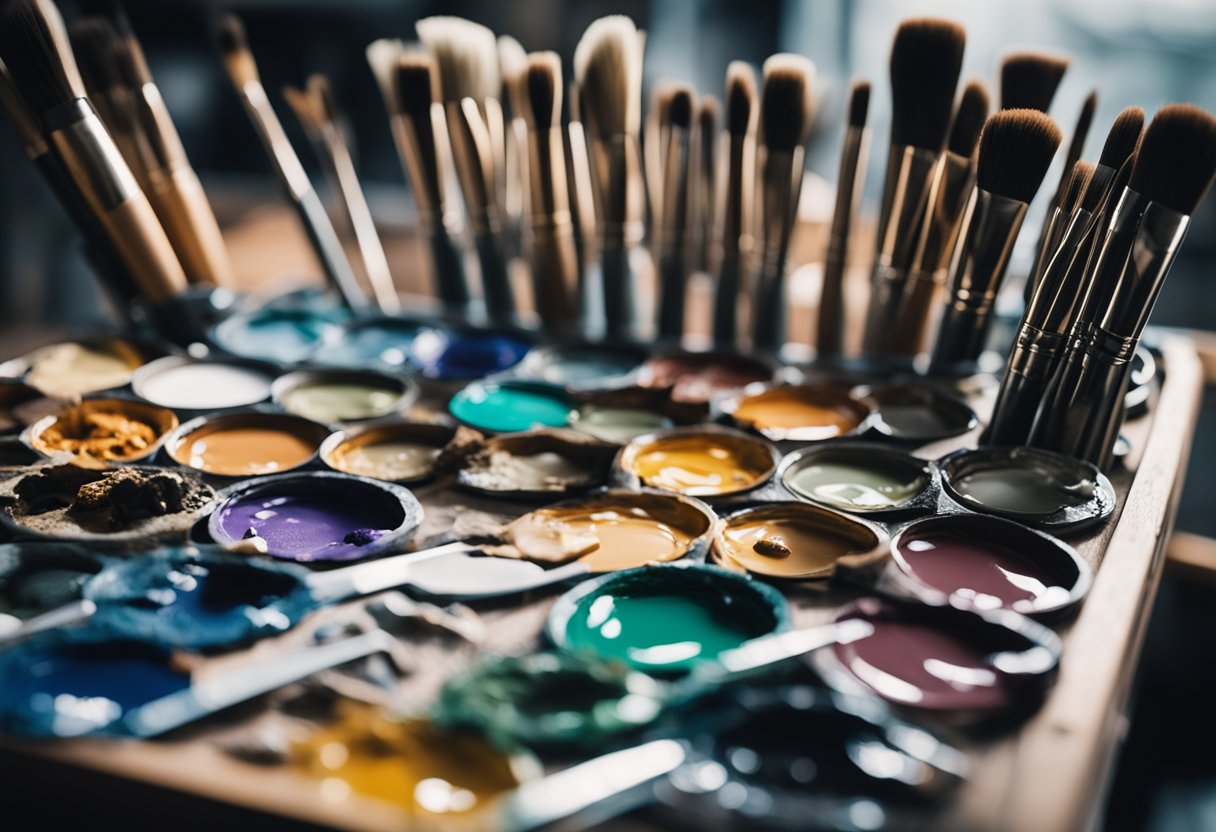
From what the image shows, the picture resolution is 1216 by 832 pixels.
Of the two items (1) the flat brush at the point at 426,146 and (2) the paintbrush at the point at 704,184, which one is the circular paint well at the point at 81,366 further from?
(2) the paintbrush at the point at 704,184

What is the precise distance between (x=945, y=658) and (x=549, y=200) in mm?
786

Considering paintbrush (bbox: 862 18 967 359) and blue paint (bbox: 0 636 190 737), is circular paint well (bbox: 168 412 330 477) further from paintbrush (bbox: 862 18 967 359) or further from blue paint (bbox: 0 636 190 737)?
paintbrush (bbox: 862 18 967 359)

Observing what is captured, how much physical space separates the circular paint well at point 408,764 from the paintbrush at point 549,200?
78cm

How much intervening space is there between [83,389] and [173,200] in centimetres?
29

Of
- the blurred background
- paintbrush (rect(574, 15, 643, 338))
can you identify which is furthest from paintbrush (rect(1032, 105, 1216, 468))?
the blurred background

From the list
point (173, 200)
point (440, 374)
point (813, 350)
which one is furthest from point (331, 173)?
point (813, 350)

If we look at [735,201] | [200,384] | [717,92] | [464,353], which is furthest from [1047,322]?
[717,92]

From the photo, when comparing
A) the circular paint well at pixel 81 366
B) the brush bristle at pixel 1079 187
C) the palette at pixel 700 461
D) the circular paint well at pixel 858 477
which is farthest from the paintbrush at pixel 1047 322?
the circular paint well at pixel 81 366

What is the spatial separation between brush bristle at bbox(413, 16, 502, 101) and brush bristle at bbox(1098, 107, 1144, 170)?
0.72 meters

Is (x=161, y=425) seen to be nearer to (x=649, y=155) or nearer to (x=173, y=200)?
(x=173, y=200)

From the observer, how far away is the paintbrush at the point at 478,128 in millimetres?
1360

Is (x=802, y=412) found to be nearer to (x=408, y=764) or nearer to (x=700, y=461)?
(x=700, y=461)

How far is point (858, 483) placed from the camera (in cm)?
109

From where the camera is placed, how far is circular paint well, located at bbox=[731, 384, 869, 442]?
118cm
